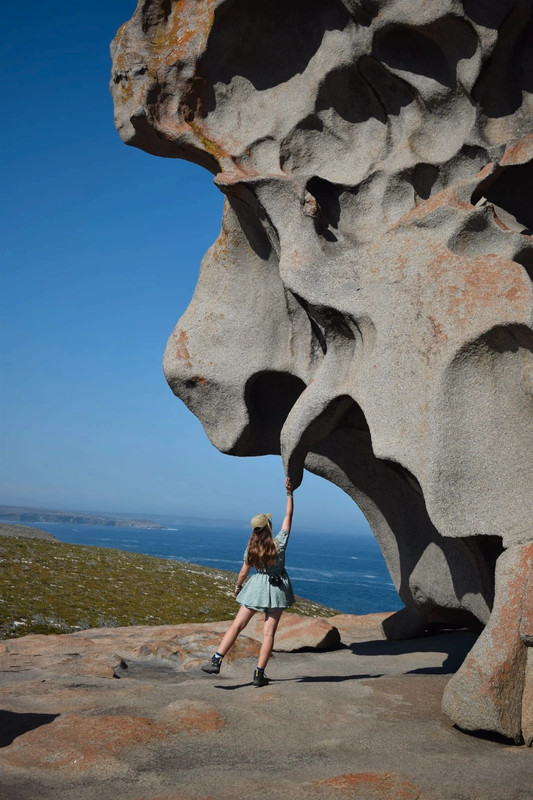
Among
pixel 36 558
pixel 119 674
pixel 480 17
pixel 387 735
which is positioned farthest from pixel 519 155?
pixel 36 558

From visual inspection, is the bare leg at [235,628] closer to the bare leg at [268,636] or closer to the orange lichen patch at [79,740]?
the bare leg at [268,636]

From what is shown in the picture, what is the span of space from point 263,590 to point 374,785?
3.01m

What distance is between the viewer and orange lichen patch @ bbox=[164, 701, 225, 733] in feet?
20.7

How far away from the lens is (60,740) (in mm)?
5902

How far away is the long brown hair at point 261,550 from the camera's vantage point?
798 cm

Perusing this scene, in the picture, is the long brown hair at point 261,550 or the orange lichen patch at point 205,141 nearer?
the long brown hair at point 261,550

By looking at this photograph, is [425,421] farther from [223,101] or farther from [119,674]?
[223,101]

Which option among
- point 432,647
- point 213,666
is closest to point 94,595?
point 432,647

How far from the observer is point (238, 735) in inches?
246

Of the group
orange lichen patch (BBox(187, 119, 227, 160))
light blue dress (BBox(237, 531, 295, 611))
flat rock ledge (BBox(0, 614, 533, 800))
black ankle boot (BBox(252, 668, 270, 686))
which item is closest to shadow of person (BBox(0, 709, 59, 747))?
flat rock ledge (BBox(0, 614, 533, 800))

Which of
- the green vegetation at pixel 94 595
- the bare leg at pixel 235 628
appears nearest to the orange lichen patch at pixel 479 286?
the bare leg at pixel 235 628

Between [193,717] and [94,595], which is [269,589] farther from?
[94,595]

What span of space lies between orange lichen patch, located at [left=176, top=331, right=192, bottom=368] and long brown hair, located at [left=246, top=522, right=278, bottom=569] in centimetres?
385

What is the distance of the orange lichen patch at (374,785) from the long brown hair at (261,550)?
2834mm
